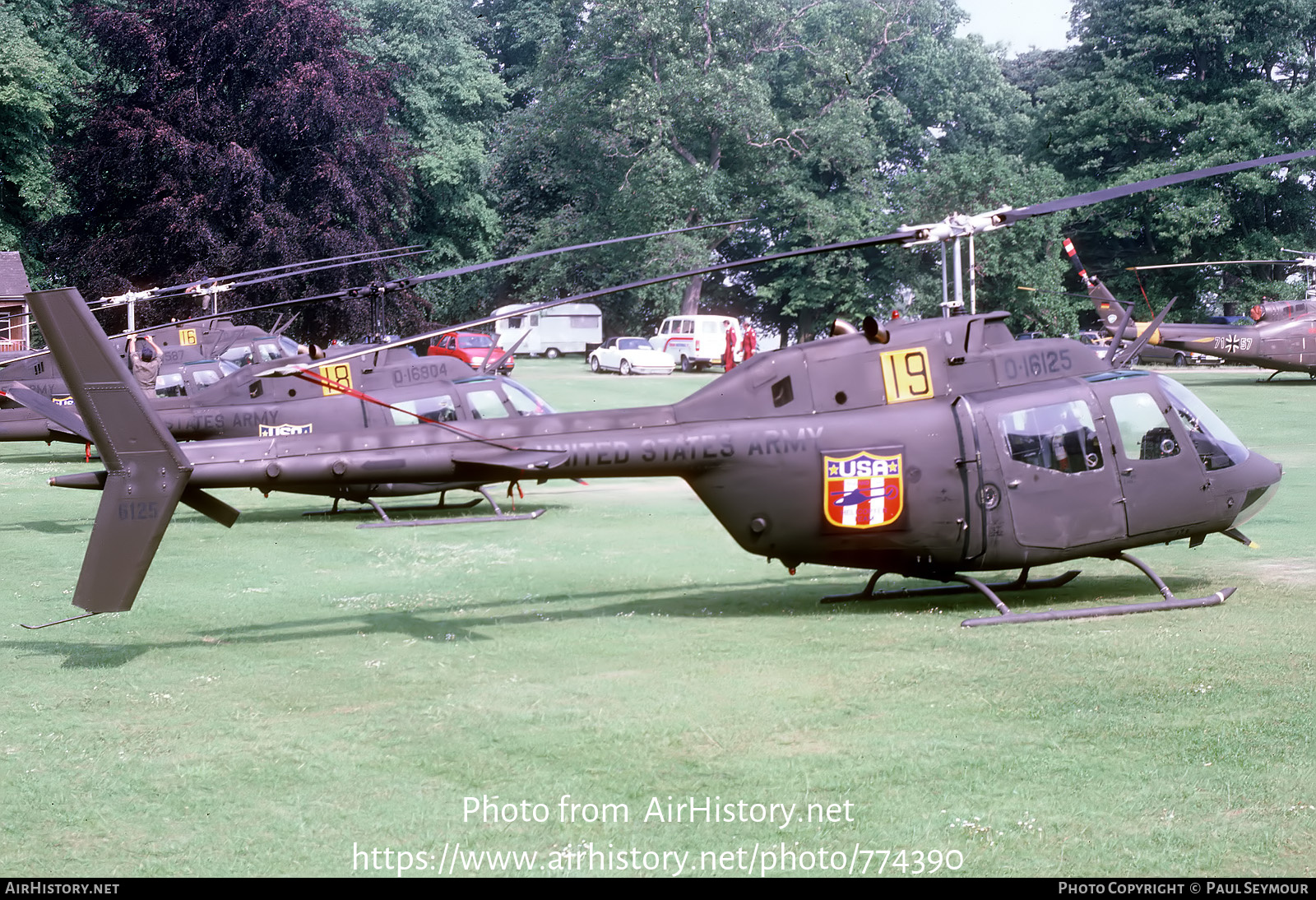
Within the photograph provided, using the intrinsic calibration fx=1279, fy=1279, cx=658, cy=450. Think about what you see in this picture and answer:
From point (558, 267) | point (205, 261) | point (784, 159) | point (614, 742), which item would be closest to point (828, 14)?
point (784, 159)

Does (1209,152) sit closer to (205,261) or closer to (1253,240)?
(1253,240)

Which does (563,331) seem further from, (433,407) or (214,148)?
(433,407)

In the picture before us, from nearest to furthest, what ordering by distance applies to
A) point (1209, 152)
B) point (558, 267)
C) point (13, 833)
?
point (13, 833) < point (1209, 152) < point (558, 267)

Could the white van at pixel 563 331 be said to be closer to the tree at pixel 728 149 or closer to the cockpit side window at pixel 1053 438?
the tree at pixel 728 149

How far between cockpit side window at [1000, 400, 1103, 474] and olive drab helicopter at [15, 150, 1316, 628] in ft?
0.04

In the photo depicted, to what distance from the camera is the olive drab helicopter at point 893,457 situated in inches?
406

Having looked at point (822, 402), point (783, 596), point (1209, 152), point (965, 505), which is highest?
point (1209, 152)

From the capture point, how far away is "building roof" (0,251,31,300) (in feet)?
149

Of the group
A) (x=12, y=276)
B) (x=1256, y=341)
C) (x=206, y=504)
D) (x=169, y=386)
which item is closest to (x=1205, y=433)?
(x=206, y=504)

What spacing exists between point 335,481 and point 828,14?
61984 mm

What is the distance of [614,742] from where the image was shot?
292 inches

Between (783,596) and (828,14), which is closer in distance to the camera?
(783,596)

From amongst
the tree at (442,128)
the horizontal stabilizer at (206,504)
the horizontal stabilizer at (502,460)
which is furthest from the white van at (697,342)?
the horizontal stabilizer at (206,504)
